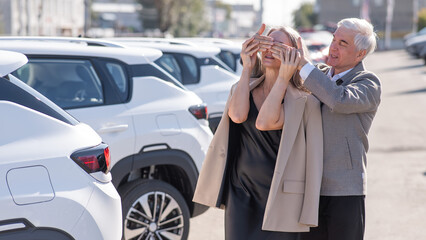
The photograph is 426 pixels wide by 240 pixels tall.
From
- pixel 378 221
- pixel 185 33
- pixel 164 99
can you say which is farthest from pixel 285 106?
pixel 185 33

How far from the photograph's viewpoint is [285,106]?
3.33 meters

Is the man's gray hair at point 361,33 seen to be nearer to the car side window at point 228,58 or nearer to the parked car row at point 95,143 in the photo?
the parked car row at point 95,143

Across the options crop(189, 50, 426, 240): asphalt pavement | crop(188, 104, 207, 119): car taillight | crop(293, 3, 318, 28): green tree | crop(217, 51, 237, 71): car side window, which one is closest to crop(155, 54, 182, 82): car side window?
crop(189, 50, 426, 240): asphalt pavement

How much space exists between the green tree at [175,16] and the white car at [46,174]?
49811 millimetres

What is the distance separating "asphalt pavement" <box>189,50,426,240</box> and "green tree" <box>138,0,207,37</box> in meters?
38.5

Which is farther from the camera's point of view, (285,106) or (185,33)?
(185,33)

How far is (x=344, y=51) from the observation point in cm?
355

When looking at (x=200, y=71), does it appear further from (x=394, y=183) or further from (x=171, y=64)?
(x=394, y=183)

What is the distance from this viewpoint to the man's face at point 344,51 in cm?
351

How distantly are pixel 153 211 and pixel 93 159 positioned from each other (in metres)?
1.75

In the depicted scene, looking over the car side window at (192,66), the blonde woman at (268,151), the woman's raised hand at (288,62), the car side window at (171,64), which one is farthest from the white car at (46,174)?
the car side window at (192,66)

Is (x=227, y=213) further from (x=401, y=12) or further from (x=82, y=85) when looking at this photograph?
(x=401, y=12)

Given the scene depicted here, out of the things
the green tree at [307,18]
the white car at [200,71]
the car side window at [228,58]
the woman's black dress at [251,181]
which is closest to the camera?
the woman's black dress at [251,181]

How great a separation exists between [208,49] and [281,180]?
557 centimetres
